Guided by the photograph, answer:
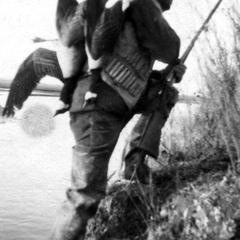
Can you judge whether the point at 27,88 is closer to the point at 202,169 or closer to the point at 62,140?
the point at 202,169

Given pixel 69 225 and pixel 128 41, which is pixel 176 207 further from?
pixel 128 41

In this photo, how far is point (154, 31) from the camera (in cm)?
318

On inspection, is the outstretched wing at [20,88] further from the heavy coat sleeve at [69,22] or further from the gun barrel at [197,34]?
the gun barrel at [197,34]

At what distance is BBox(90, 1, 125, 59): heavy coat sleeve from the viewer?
3037 millimetres

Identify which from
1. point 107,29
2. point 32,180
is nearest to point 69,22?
point 107,29

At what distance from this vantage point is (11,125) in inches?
473

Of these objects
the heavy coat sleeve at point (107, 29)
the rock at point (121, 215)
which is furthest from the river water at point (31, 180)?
the heavy coat sleeve at point (107, 29)

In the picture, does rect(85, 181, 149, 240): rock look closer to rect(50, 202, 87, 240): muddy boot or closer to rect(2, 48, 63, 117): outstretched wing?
rect(50, 202, 87, 240): muddy boot

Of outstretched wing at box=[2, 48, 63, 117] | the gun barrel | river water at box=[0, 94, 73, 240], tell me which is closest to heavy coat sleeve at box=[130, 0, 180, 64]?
the gun barrel

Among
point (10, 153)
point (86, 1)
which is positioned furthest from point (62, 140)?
point (86, 1)

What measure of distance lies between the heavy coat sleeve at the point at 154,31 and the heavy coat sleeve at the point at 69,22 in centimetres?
33

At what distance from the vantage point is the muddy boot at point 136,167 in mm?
3754

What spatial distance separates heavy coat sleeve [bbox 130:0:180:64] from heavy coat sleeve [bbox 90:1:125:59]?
96 millimetres

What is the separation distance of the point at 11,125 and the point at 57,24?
8.91m
